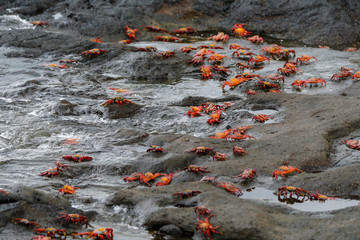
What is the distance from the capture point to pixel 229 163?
6926mm

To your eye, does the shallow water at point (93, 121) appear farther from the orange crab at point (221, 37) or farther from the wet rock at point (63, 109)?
the orange crab at point (221, 37)

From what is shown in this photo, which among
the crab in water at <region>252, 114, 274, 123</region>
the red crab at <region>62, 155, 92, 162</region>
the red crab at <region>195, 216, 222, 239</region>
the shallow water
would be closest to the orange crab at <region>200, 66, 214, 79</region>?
the shallow water

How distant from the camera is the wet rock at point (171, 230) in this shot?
5296 millimetres

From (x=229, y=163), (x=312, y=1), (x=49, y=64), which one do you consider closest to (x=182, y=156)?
(x=229, y=163)

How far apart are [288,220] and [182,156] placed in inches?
92.8

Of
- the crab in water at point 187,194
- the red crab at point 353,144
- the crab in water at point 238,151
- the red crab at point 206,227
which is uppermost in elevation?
the red crab at point 206,227

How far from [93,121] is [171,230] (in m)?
4.74

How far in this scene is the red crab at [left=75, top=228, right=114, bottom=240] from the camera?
522 cm

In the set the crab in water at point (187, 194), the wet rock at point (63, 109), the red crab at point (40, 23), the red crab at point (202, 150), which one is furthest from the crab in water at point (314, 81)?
the red crab at point (40, 23)

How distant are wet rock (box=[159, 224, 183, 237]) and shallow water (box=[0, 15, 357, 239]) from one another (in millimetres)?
273

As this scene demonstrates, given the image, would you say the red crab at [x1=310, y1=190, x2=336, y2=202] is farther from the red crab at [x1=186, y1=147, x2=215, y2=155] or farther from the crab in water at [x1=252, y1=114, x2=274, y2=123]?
the crab in water at [x1=252, y1=114, x2=274, y2=123]

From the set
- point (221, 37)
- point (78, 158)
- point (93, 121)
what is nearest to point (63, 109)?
point (93, 121)

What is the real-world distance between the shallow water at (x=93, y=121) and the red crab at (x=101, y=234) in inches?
6.1

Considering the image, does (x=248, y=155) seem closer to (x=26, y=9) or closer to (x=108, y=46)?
(x=108, y=46)
